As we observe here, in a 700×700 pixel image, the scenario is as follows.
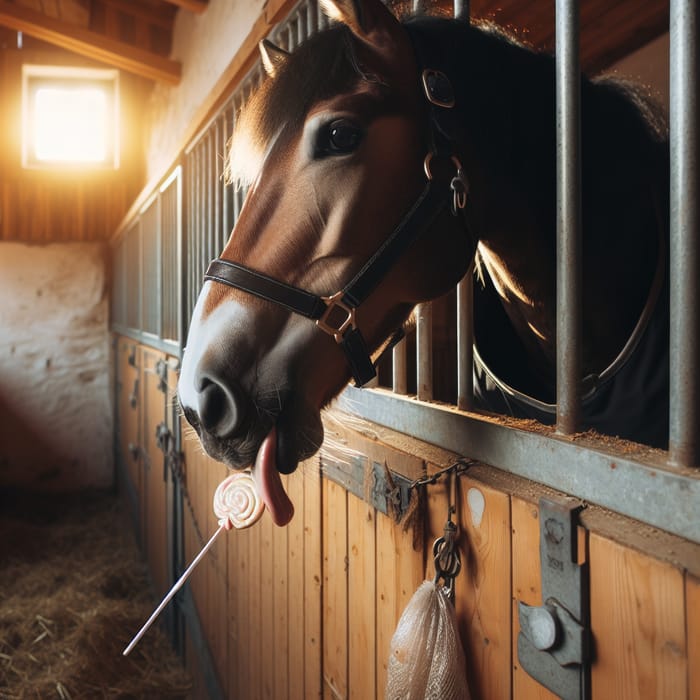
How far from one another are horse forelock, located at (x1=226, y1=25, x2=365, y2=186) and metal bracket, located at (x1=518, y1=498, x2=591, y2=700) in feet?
2.04

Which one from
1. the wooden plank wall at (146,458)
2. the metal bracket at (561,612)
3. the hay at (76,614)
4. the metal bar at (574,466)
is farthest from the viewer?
the wooden plank wall at (146,458)

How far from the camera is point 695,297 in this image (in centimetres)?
54

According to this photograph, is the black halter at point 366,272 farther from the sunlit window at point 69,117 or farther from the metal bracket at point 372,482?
the sunlit window at point 69,117

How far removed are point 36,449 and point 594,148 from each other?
19.3 ft

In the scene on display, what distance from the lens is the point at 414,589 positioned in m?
0.99

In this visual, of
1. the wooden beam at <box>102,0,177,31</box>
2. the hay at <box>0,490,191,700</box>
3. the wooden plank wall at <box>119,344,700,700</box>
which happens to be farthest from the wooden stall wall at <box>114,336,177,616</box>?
the wooden beam at <box>102,0,177,31</box>

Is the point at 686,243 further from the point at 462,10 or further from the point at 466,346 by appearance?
the point at 462,10

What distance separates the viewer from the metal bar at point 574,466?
54 cm

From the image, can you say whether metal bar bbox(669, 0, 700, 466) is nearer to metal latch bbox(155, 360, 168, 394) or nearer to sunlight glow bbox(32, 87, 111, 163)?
metal latch bbox(155, 360, 168, 394)

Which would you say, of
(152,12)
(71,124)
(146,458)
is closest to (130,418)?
(146,458)

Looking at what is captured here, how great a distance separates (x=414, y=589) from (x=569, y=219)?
652mm

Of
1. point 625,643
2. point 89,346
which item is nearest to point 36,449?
point 89,346

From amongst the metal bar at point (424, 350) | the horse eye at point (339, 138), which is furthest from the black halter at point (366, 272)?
the metal bar at point (424, 350)

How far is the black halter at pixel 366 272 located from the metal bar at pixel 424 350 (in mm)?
227
